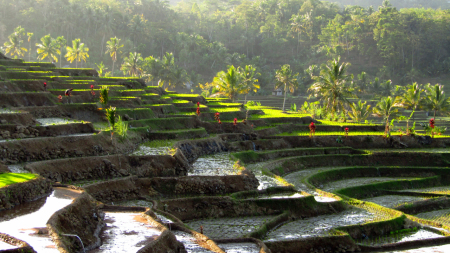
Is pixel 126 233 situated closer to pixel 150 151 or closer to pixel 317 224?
pixel 317 224

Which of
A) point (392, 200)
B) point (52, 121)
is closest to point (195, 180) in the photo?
point (52, 121)

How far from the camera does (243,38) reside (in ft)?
322

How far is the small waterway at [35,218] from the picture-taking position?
9.55 metres

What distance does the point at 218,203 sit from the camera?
58.5ft

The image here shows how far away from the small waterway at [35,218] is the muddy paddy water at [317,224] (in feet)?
23.8

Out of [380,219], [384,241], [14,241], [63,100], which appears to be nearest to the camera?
[14,241]

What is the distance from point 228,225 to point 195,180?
11.2 feet

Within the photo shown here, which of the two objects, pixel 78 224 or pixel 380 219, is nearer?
pixel 78 224

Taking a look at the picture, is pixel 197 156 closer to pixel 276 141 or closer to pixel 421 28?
pixel 276 141

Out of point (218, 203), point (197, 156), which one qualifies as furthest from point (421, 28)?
point (218, 203)

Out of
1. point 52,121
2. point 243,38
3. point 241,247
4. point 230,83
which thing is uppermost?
point 243,38

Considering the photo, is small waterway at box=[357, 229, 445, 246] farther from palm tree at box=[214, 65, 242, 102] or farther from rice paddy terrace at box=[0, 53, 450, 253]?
palm tree at box=[214, 65, 242, 102]

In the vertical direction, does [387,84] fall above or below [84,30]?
below

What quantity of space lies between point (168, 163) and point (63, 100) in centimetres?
1084
